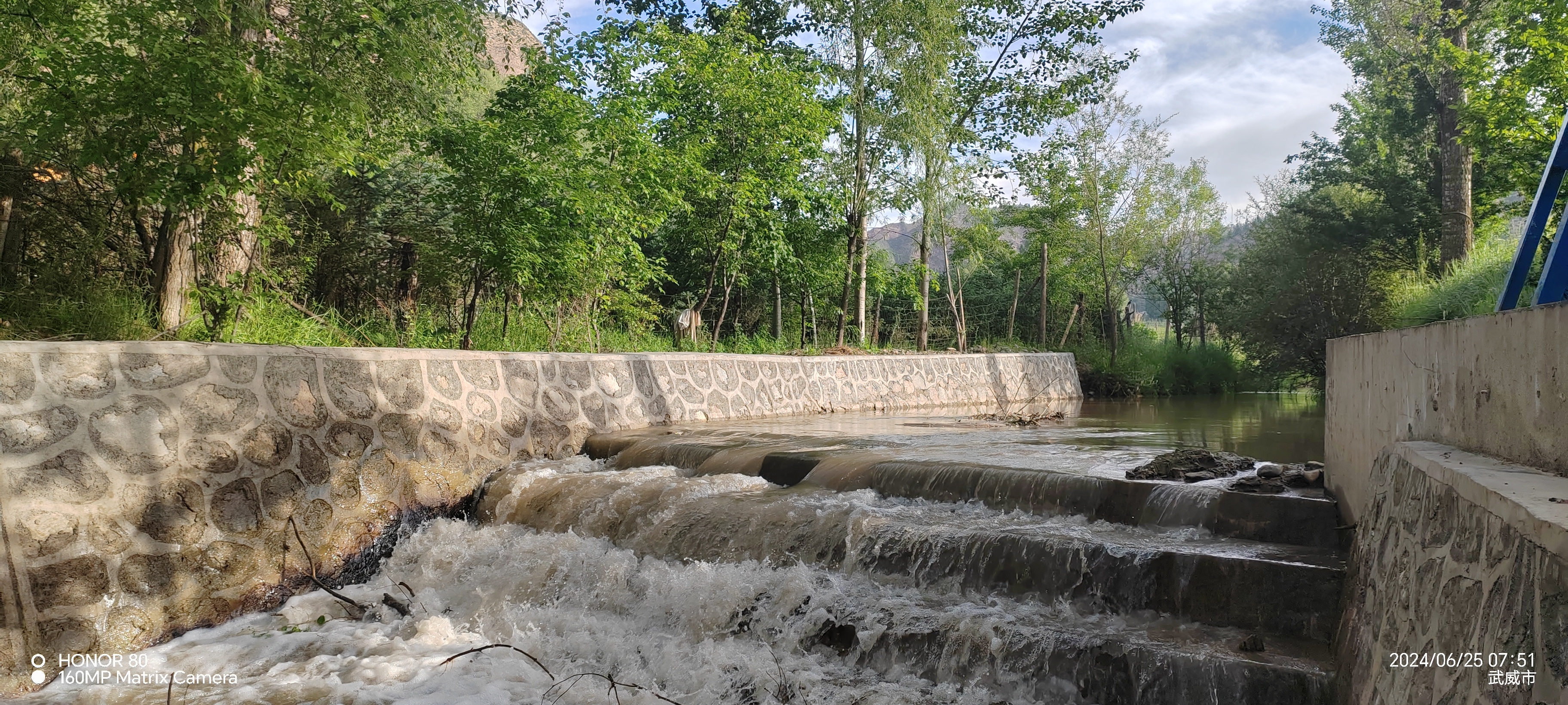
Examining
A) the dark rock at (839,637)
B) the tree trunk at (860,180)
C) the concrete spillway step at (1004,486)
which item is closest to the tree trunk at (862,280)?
the tree trunk at (860,180)

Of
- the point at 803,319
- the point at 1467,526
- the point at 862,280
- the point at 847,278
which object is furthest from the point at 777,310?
the point at 1467,526

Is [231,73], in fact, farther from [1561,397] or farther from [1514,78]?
[1514,78]

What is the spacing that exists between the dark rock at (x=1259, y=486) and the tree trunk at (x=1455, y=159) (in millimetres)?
10674

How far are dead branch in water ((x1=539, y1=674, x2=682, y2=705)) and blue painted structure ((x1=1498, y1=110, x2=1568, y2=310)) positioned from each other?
3.00 m

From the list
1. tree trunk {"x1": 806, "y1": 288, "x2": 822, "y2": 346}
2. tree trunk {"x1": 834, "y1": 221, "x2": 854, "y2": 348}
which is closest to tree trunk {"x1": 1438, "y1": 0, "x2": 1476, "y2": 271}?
tree trunk {"x1": 834, "y1": 221, "x2": 854, "y2": 348}

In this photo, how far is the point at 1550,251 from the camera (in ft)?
7.66

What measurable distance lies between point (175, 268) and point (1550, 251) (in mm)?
7524

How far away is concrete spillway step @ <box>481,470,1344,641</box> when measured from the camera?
308 cm

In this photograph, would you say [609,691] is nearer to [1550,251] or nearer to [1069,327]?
[1550,251]

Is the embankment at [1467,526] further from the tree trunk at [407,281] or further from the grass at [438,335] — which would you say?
the tree trunk at [407,281]

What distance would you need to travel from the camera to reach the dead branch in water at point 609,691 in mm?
3102

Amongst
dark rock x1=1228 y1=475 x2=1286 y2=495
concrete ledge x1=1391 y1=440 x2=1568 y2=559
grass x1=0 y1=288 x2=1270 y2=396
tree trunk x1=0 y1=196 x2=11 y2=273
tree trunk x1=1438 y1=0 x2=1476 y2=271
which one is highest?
tree trunk x1=1438 y1=0 x2=1476 y2=271

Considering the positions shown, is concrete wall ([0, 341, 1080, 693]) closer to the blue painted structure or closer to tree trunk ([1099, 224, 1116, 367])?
the blue painted structure

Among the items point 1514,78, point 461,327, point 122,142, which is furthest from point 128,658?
point 1514,78
